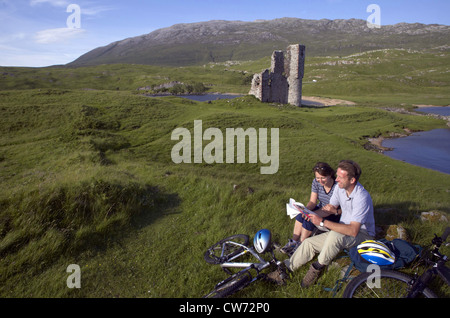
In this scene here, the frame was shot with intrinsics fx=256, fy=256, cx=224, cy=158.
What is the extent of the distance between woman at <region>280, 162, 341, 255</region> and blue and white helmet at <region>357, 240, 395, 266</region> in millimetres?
1498

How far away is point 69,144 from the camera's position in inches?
863

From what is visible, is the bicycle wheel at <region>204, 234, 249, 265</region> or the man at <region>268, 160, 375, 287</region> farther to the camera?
the bicycle wheel at <region>204, 234, 249, 265</region>

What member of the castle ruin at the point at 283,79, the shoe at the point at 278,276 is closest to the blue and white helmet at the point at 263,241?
the shoe at the point at 278,276

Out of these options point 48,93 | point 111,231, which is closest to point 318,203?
point 111,231

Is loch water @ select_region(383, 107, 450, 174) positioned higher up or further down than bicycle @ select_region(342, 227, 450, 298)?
further down

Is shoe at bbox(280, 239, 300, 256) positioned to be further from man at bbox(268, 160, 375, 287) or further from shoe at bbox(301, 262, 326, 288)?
shoe at bbox(301, 262, 326, 288)

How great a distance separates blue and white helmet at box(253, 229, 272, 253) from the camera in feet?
16.6

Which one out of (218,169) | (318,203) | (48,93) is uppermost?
(48,93)

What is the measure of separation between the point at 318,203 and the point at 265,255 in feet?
7.73

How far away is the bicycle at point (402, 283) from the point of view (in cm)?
371

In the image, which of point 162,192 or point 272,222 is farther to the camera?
point 162,192

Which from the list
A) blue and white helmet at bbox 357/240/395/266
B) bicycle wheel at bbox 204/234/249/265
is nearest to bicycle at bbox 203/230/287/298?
bicycle wheel at bbox 204/234/249/265
